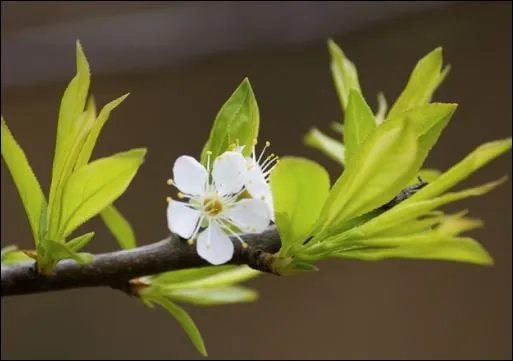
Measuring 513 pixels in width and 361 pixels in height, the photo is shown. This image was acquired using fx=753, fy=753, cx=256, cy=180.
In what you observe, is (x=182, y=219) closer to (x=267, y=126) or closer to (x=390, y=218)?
(x=390, y=218)

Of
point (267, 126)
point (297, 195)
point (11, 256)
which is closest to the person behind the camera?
point (297, 195)

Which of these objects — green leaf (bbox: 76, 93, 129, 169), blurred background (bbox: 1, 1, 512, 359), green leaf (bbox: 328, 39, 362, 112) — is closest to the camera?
green leaf (bbox: 76, 93, 129, 169)

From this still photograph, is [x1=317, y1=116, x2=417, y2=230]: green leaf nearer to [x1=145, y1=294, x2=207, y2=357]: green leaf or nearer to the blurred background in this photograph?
[x1=145, y1=294, x2=207, y2=357]: green leaf

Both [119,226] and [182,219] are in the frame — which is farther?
[119,226]

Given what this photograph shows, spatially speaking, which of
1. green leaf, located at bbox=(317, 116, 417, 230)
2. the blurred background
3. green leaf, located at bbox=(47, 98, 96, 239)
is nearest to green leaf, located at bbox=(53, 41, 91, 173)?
green leaf, located at bbox=(47, 98, 96, 239)

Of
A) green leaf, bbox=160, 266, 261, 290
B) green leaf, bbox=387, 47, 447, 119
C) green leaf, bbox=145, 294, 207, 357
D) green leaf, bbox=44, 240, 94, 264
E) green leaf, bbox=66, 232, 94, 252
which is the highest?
green leaf, bbox=387, 47, 447, 119

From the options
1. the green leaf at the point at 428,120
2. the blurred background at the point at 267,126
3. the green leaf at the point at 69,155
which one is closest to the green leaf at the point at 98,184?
the green leaf at the point at 69,155

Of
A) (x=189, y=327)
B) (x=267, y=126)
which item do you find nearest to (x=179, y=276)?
(x=189, y=327)

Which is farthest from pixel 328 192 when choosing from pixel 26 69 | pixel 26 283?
pixel 26 69
